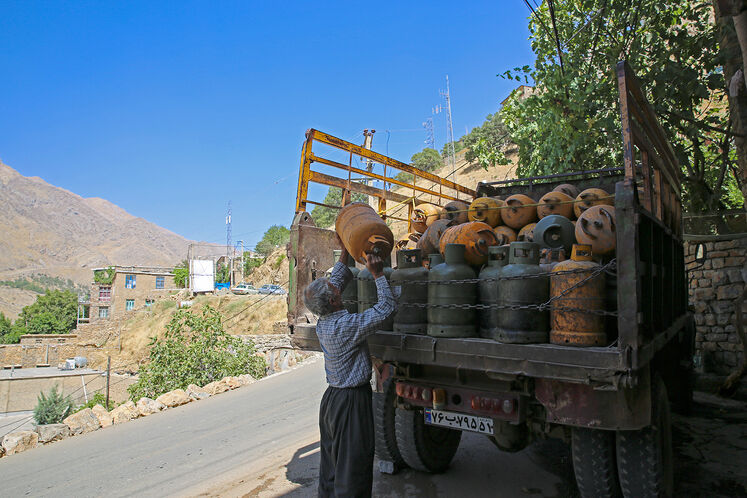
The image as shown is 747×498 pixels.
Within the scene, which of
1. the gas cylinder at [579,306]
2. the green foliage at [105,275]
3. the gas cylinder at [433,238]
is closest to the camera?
the gas cylinder at [579,306]

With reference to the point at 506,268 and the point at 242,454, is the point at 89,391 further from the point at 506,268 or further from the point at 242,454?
the point at 506,268

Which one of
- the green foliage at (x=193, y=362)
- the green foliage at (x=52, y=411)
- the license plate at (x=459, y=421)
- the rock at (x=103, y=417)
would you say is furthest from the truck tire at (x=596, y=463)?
the green foliage at (x=52, y=411)

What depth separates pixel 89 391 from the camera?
25406 millimetres

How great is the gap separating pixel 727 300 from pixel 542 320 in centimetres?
779

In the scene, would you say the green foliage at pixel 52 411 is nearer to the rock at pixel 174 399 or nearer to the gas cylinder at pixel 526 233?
the rock at pixel 174 399

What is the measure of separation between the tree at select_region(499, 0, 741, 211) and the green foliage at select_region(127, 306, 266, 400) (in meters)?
8.51

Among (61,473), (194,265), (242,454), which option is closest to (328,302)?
(242,454)

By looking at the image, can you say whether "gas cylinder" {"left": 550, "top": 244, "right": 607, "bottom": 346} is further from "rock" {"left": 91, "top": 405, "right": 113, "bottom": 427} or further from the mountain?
the mountain

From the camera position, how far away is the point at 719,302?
8.51 meters

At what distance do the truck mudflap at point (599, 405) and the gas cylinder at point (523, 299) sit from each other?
308mm

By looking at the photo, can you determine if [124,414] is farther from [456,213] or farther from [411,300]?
[411,300]

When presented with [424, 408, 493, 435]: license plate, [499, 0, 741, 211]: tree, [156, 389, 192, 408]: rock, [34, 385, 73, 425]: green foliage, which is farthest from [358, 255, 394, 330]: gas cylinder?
[34, 385, 73, 425]: green foliage

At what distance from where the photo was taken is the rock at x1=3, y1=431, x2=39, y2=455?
6658 mm

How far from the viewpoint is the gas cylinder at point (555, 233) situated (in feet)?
11.7
